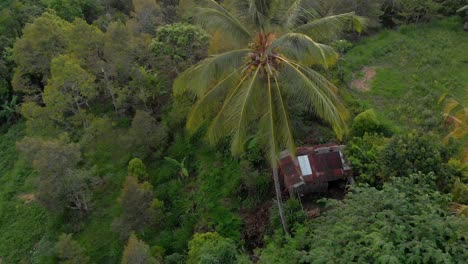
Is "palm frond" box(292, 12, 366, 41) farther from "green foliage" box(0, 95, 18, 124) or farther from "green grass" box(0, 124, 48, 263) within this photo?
"green foliage" box(0, 95, 18, 124)

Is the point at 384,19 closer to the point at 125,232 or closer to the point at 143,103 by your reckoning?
the point at 143,103

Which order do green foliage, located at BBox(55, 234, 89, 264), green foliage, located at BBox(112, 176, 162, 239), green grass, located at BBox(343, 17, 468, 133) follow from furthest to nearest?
1. green grass, located at BBox(343, 17, 468, 133)
2. green foliage, located at BBox(112, 176, 162, 239)
3. green foliage, located at BBox(55, 234, 89, 264)

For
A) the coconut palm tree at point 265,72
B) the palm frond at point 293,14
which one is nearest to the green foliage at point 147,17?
the coconut palm tree at point 265,72

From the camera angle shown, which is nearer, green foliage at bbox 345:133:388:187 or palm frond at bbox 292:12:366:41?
palm frond at bbox 292:12:366:41

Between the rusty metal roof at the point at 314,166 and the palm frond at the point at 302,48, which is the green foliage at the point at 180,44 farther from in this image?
the palm frond at the point at 302,48

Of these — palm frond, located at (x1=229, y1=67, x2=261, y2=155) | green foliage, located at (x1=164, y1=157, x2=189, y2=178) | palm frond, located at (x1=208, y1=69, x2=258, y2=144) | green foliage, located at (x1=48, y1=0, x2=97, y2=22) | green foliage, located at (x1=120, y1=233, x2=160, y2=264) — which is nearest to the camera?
palm frond, located at (x1=229, y1=67, x2=261, y2=155)

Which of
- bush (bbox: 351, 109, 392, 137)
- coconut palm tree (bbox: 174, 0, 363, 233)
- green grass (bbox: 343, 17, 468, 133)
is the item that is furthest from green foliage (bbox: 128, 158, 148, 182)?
green grass (bbox: 343, 17, 468, 133)

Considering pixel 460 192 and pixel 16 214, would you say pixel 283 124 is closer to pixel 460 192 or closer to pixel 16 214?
pixel 460 192
